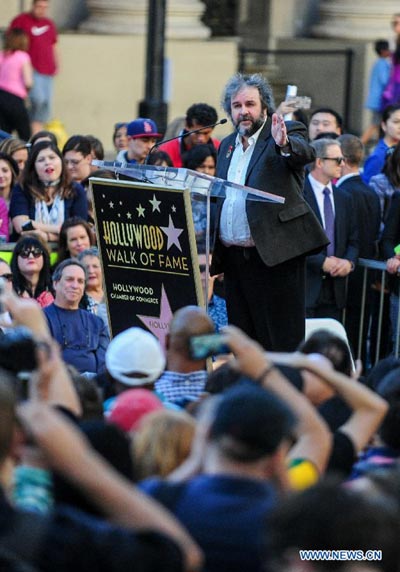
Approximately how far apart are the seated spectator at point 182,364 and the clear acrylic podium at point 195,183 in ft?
5.41

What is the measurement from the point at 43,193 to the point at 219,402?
262 inches

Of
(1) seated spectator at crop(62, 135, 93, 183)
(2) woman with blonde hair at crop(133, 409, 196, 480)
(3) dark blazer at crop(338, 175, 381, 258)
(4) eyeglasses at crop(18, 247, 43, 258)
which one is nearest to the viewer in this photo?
(2) woman with blonde hair at crop(133, 409, 196, 480)

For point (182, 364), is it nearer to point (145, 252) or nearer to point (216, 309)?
point (145, 252)

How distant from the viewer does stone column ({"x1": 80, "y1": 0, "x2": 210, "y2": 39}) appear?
698 inches

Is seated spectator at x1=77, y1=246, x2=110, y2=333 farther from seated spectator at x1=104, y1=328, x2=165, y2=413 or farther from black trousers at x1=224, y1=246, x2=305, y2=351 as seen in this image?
seated spectator at x1=104, y1=328, x2=165, y2=413

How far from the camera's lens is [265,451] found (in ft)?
13.1

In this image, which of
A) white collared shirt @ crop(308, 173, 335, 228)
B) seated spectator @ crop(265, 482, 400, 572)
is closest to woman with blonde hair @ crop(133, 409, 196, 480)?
seated spectator @ crop(265, 482, 400, 572)

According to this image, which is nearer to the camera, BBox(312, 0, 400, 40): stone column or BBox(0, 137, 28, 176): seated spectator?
BBox(0, 137, 28, 176): seated spectator

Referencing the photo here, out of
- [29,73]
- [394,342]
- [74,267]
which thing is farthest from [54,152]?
[29,73]

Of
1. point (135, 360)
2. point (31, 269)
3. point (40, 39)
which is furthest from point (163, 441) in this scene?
point (40, 39)

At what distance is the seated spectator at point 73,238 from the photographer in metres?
10.1

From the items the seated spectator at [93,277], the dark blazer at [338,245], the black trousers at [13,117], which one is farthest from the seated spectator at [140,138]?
the black trousers at [13,117]

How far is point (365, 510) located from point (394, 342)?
22.2ft

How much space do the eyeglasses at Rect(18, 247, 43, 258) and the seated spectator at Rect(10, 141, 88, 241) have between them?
0.92 metres
